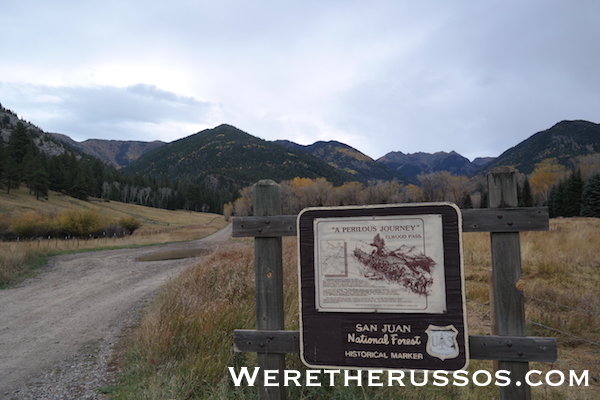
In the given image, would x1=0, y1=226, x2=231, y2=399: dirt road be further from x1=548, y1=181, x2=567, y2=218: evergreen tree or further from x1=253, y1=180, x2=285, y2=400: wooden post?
x1=548, y1=181, x2=567, y2=218: evergreen tree

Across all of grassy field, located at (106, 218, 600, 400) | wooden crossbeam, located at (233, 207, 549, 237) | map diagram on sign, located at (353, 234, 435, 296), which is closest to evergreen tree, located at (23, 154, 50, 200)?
grassy field, located at (106, 218, 600, 400)

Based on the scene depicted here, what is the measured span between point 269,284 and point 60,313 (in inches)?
292

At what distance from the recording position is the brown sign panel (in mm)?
2809

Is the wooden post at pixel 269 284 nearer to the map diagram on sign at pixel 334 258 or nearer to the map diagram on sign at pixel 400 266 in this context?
the map diagram on sign at pixel 334 258

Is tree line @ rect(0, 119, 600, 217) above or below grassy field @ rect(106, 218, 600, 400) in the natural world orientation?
above

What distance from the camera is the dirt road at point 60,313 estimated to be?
5.31 metres

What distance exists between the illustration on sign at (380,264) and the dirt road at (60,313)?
4254 mm

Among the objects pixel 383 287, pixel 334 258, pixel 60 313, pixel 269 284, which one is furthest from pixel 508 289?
pixel 60 313

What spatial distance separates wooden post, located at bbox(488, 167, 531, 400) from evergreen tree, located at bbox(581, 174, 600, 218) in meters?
64.0

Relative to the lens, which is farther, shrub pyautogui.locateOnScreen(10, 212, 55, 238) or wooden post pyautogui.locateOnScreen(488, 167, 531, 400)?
shrub pyautogui.locateOnScreen(10, 212, 55, 238)

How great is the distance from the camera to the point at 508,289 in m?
2.83

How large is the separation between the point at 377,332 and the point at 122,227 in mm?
39064

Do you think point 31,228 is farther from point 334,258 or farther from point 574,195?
point 574,195

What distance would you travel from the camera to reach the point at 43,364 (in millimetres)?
5195
